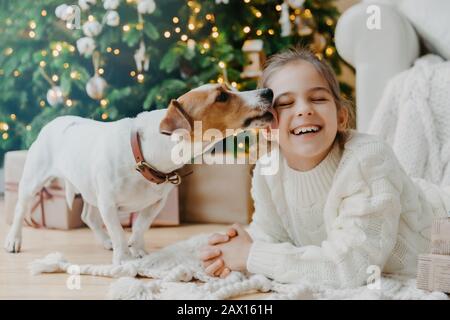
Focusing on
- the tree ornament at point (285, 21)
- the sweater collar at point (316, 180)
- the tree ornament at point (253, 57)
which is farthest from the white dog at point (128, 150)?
the tree ornament at point (285, 21)

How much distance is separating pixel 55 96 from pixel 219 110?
46 cm

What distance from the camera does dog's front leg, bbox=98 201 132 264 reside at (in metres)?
1.03

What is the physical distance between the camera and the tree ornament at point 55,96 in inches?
48.1

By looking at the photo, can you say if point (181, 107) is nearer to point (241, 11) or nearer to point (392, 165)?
point (392, 165)

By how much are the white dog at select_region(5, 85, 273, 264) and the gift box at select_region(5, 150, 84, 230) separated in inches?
10.5

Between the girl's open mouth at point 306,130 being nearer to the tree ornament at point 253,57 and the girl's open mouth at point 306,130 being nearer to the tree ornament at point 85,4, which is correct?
the tree ornament at point 85,4

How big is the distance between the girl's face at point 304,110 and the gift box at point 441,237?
0.20m

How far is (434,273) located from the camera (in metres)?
0.86

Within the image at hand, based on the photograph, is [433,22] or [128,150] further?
[433,22]

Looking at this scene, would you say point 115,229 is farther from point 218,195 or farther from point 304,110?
point 218,195

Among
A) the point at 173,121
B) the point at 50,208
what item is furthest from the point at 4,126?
the point at 173,121

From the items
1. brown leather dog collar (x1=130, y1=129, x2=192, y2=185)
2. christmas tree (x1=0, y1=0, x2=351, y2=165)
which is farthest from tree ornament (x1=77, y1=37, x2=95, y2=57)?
brown leather dog collar (x1=130, y1=129, x2=192, y2=185)

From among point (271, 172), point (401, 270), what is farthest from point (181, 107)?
point (401, 270)
